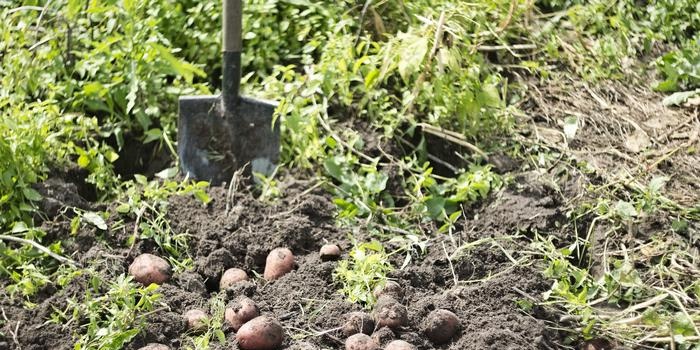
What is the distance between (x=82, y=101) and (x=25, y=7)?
50 cm

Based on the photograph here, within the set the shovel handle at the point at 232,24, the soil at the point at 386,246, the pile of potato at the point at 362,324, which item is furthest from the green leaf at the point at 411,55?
the pile of potato at the point at 362,324

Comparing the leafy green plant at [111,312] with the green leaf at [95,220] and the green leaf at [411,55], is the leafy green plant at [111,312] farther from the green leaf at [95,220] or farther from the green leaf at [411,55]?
the green leaf at [411,55]

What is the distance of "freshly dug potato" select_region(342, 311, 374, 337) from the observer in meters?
2.85

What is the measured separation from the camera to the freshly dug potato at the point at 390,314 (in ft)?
9.37

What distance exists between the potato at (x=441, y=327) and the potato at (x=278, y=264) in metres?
0.53

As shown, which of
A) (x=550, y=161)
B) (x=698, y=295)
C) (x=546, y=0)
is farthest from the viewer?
(x=546, y=0)

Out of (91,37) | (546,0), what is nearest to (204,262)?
(91,37)

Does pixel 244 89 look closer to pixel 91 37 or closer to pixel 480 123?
pixel 91 37

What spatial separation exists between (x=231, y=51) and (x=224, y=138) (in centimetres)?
32

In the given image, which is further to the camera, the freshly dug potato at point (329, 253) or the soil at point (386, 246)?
the freshly dug potato at point (329, 253)

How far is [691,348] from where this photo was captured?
9.75 ft

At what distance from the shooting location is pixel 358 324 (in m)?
2.86

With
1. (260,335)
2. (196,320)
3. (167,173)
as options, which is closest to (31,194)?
(167,173)

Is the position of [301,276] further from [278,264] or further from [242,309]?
[242,309]
